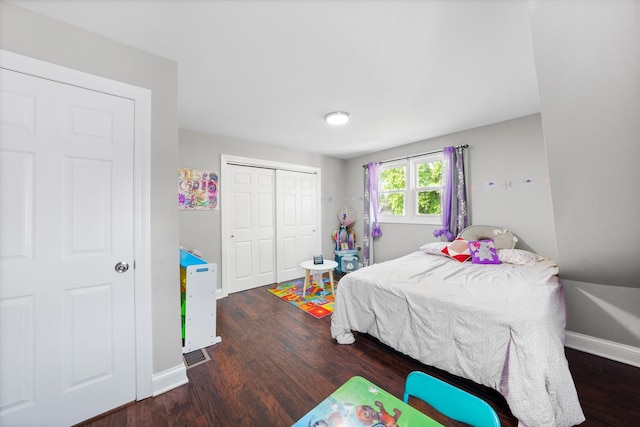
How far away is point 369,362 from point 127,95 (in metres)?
2.68

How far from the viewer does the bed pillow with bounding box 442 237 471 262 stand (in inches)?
110

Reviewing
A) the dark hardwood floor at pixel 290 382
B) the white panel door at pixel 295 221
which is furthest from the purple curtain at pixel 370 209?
the dark hardwood floor at pixel 290 382

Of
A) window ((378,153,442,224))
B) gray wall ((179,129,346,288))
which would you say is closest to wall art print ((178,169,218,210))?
gray wall ((179,129,346,288))

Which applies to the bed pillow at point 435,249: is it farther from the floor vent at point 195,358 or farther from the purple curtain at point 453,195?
the floor vent at point 195,358

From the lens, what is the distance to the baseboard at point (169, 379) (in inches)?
65.2

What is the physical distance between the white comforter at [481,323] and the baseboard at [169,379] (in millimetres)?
1277

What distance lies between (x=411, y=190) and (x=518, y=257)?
180 cm

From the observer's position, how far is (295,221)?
14.5 feet

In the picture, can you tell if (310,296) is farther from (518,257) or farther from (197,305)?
(518,257)

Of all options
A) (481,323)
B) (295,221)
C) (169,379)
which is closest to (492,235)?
(481,323)

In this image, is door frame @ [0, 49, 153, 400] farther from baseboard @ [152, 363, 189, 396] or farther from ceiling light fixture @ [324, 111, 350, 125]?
ceiling light fixture @ [324, 111, 350, 125]

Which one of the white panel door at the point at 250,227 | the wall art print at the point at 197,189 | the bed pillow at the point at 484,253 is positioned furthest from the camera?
the white panel door at the point at 250,227

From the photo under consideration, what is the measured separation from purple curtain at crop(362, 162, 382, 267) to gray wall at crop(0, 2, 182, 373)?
3395mm

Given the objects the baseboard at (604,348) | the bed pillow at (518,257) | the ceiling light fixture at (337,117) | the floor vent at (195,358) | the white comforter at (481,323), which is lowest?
the baseboard at (604,348)
